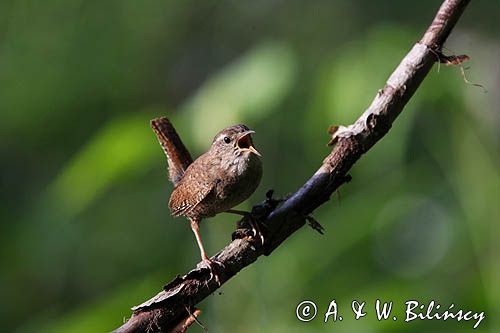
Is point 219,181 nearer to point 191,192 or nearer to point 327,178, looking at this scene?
point 191,192

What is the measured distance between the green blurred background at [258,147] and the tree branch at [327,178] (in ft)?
2.70

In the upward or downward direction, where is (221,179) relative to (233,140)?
downward

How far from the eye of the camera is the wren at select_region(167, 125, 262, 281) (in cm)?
283

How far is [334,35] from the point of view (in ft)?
19.7

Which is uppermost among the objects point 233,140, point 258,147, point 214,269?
point 258,147

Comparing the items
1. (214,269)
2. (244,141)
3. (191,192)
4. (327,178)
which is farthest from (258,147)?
(214,269)

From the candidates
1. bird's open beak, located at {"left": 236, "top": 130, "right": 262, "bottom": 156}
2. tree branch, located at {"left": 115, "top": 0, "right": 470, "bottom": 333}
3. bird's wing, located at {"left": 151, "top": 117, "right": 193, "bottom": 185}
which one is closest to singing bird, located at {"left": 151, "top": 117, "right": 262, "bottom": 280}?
bird's open beak, located at {"left": 236, "top": 130, "right": 262, "bottom": 156}

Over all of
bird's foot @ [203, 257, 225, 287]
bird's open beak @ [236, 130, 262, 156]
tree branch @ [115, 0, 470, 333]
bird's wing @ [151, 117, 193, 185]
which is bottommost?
bird's foot @ [203, 257, 225, 287]

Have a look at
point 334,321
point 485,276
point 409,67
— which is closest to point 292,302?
point 334,321

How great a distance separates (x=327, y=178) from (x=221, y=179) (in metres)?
0.99

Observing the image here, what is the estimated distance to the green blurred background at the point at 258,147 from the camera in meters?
2.86

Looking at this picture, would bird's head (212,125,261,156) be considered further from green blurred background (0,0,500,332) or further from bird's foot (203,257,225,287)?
bird's foot (203,257,225,287)

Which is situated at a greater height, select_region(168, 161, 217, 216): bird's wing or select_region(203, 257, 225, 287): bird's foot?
select_region(168, 161, 217, 216): bird's wing

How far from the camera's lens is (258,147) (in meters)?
4.66
